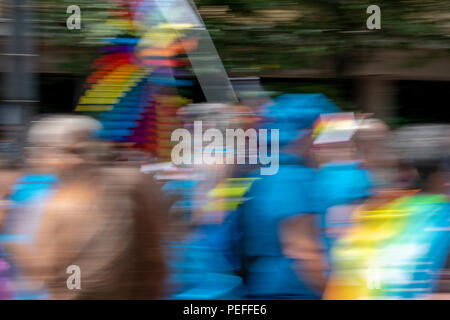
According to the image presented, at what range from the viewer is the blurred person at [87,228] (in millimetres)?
2533

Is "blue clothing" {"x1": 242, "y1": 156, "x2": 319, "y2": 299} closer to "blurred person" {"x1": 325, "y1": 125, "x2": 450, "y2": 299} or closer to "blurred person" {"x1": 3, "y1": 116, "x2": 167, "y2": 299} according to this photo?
"blurred person" {"x1": 325, "y1": 125, "x2": 450, "y2": 299}

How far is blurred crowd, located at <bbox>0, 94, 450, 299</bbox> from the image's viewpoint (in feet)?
8.40

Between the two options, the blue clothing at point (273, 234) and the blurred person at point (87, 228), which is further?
the blue clothing at point (273, 234)

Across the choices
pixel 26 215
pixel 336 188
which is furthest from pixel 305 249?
pixel 26 215

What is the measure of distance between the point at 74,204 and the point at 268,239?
2.37ft

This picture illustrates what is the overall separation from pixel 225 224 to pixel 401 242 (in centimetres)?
67

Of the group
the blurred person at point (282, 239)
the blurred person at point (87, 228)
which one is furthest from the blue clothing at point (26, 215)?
the blurred person at point (282, 239)

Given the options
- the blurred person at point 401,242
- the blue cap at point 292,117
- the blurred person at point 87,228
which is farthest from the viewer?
the blue cap at point 292,117

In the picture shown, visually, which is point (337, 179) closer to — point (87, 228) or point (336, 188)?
point (336, 188)

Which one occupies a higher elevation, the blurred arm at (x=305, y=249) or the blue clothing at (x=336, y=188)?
the blue clothing at (x=336, y=188)

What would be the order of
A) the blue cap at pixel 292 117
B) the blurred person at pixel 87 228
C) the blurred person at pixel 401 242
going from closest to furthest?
the blurred person at pixel 87 228, the blurred person at pixel 401 242, the blue cap at pixel 292 117

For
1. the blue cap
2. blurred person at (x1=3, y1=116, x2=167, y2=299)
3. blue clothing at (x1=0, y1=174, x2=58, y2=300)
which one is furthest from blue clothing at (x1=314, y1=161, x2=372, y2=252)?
blue clothing at (x1=0, y1=174, x2=58, y2=300)

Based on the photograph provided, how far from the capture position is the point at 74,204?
8.50 feet

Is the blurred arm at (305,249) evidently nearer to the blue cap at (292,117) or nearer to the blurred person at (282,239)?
the blurred person at (282,239)
